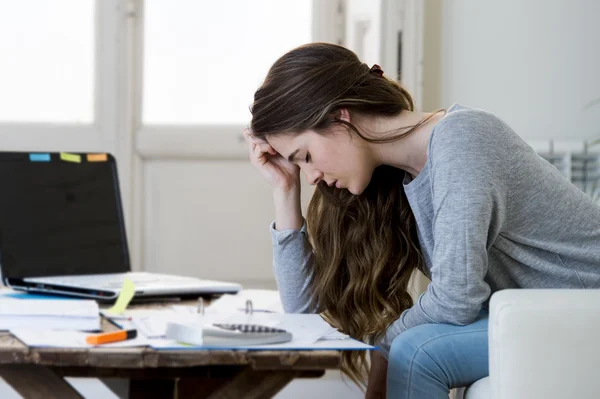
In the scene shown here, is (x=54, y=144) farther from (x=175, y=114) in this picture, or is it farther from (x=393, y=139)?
(x=393, y=139)

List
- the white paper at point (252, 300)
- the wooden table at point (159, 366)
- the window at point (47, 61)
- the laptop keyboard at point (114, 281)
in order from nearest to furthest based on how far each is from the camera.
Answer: the wooden table at point (159, 366) → the white paper at point (252, 300) → the laptop keyboard at point (114, 281) → the window at point (47, 61)

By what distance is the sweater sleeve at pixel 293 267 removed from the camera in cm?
159

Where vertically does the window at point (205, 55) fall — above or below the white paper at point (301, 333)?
above

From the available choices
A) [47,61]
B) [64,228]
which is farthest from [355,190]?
[47,61]

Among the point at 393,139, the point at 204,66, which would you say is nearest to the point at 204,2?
the point at 204,66

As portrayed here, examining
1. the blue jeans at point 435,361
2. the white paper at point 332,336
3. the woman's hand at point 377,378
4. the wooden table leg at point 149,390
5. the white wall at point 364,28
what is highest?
the white wall at point 364,28

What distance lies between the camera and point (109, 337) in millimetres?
1055

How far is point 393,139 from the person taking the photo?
1.46 m

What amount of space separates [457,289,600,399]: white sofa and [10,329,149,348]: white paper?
47 cm

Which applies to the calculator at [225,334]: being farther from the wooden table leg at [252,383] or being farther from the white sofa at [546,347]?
the white sofa at [546,347]

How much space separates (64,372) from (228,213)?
178 cm

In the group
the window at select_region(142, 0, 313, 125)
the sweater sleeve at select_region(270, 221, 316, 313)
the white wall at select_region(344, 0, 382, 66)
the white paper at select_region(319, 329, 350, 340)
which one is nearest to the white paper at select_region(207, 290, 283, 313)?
the sweater sleeve at select_region(270, 221, 316, 313)

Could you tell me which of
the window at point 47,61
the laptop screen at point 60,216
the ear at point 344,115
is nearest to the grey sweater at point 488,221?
the ear at point 344,115

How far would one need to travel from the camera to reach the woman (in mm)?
1260
